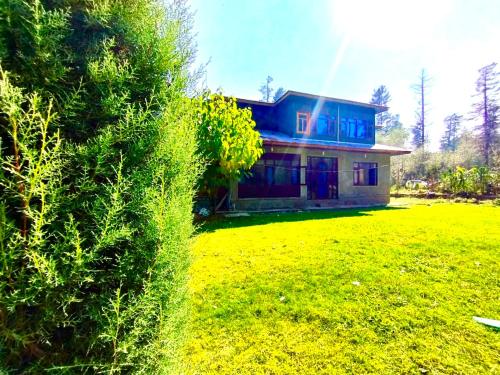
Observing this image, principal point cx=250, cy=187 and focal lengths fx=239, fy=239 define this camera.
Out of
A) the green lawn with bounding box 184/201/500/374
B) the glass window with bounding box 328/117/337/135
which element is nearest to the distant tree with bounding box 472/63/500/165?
the glass window with bounding box 328/117/337/135

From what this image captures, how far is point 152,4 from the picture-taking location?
6.18ft

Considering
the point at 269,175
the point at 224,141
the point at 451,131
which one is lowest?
the point at 269,175

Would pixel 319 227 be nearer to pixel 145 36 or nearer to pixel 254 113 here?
pixel 145 36

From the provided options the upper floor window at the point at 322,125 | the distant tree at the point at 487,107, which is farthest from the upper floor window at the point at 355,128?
the distant tree at the point at 487,107

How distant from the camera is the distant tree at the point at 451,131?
4919 cm

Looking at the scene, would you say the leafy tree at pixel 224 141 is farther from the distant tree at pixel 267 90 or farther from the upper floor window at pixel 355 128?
the distant tree at pixel 267 90

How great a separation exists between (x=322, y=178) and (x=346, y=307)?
537 inches

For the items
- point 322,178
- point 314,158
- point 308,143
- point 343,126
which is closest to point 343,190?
point 322,178

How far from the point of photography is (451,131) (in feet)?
165

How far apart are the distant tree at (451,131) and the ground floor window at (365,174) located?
1761 inches

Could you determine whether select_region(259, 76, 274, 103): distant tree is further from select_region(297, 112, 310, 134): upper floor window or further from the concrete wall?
the concrete wall

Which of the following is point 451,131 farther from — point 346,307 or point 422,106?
point 346,307

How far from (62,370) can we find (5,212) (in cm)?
91

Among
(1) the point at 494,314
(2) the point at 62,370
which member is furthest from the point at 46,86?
(1) the point at 494,314
